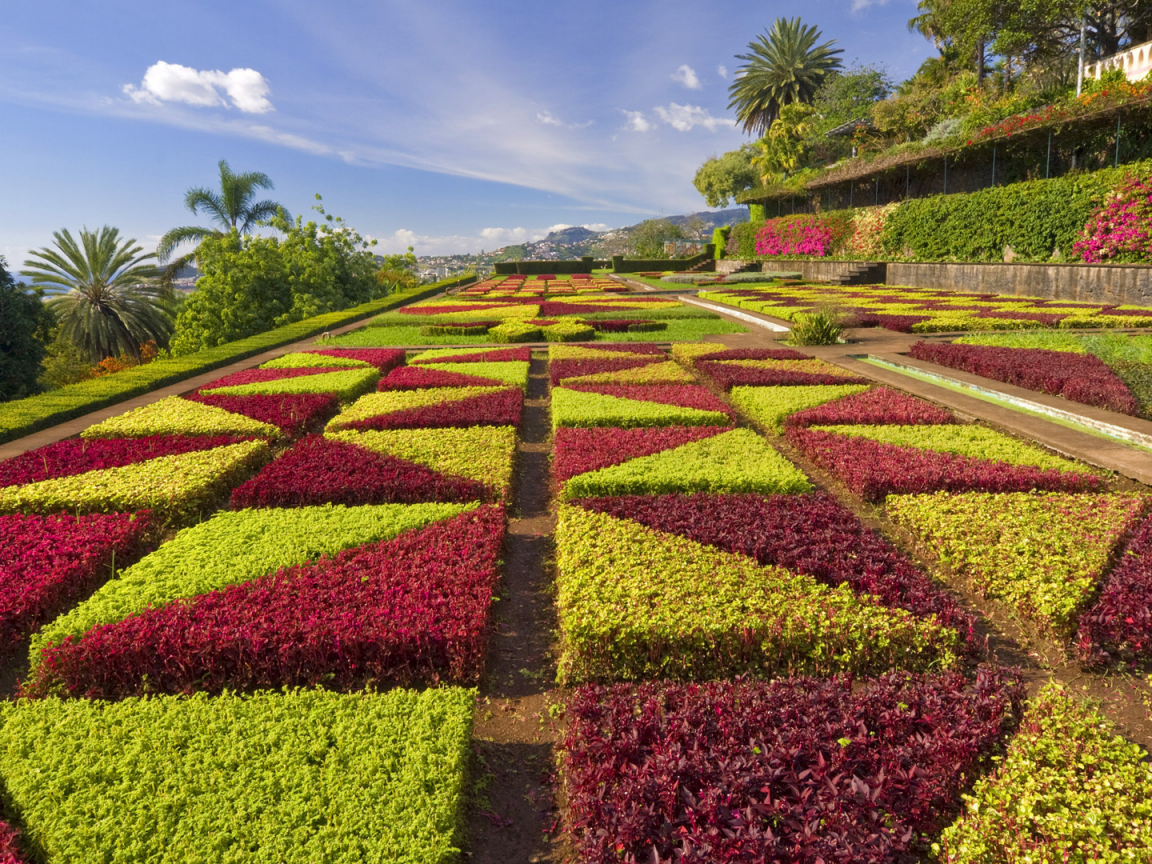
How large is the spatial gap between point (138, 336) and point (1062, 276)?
38351 millimetres

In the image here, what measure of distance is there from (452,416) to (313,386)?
362cm

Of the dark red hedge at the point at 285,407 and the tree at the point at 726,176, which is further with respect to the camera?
the tree at the point at 726,176

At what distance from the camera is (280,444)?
8.80m

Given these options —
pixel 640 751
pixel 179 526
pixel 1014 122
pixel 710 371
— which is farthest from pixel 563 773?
pixel 1014 122

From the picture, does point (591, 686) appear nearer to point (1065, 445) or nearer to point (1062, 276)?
point (1065, 445)

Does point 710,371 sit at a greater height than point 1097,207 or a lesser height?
lesser

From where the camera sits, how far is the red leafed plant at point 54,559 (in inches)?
173

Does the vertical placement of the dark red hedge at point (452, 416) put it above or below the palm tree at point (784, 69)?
below

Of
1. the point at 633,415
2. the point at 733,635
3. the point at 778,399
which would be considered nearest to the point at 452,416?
the point at 633,415

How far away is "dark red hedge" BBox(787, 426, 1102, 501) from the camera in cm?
609

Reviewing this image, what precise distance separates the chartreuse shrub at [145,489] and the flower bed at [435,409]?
204 cm

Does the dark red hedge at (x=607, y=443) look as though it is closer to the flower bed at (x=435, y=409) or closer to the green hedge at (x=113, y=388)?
the flower bed at (x=435, y=409)

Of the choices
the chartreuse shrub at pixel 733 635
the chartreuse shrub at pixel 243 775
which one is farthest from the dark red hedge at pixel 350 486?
the chartreuse shrub at pixel 243 775

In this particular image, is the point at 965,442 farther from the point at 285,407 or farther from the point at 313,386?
the point at 313,386
